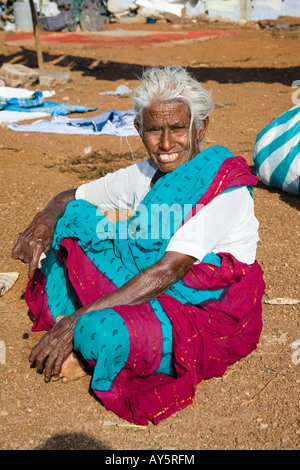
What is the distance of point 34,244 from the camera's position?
9.11ft

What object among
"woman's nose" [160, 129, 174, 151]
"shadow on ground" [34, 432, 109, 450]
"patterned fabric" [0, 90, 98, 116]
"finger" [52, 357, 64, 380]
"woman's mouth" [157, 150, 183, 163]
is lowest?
"patterned fabric" [0, 90, 98, 116]

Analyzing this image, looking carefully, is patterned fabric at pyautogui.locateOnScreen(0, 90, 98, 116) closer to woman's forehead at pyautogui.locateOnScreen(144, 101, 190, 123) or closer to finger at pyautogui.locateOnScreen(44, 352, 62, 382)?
woman's forehead at pyautogui.locateOnScreen(144, 101, 190, 123)

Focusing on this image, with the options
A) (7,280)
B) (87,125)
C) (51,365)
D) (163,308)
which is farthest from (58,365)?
(87,125)

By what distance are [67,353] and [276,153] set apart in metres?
2.92

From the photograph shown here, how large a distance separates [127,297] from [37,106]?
6.40 metres

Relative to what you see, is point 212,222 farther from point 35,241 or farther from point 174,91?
point 35,241

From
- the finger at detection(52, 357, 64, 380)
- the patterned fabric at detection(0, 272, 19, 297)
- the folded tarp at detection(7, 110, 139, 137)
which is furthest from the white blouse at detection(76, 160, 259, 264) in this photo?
the folded tarp at detection(7, 110, 139, 137)

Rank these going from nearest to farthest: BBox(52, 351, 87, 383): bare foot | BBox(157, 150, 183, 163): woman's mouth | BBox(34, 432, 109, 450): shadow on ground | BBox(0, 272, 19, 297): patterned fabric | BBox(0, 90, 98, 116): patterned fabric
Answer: BBox(34, 432, 109, 450): shadow on ground < BBox(52, 351, 87, 383): bare foot < BBox(157, 150, 183, 163): woman's mouth < BBox(0, 272, 19, 297): patterned fabric < BBox(0, 90, 98, 116): patterned fabric

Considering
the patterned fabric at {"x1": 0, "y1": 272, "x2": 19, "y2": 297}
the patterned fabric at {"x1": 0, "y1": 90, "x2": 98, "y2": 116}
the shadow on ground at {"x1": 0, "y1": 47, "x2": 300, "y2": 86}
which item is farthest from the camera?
the shadow on ground at {"x1": 0, "y1": 47, "x2": 300, "y2": 86}

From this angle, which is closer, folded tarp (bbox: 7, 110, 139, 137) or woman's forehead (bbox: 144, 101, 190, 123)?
woman's forehead (bbox: 144, 101, 190, 123)

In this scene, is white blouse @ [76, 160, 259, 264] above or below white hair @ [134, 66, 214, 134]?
below

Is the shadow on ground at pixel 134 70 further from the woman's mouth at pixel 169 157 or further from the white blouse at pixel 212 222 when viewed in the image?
the woman's mouth at pixel 169 157

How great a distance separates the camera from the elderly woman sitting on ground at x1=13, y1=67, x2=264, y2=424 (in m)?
2.31

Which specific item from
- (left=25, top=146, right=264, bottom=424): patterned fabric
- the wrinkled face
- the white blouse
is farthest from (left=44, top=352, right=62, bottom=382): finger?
the wrinkled face
